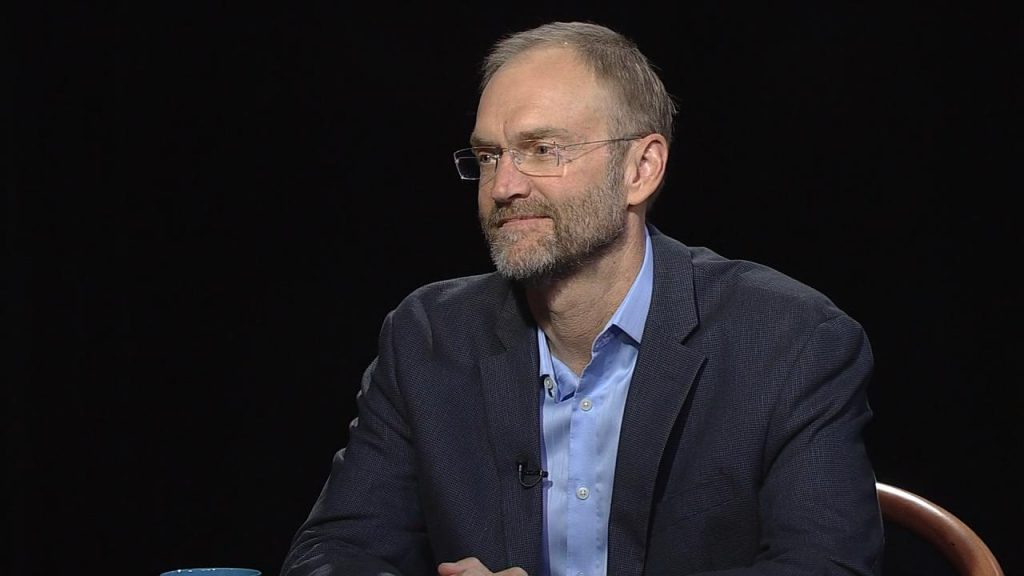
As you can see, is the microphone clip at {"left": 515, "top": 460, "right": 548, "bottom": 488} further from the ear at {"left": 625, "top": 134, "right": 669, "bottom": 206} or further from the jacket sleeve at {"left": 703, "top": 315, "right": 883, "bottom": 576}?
the ear at {"left": 625, "top": 134, "right": 669, "bottom": 206}

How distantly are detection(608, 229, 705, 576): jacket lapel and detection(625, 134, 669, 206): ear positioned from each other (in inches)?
10.2

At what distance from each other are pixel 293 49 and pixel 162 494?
4.25ft

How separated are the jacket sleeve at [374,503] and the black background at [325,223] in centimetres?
135

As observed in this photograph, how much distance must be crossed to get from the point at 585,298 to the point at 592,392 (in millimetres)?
165

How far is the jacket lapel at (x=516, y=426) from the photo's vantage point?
7.20ft

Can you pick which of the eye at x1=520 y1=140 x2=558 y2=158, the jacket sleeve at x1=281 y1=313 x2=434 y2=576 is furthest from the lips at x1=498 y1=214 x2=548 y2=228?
the jacket sleeve at x1=281 y1=313 x2=434 y2=576

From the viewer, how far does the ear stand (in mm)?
2338

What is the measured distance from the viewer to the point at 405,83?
3.69 meters

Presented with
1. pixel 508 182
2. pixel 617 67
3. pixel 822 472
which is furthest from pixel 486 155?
pixel 822 472

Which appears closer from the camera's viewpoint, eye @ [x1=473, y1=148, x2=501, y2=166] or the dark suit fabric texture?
the dark suit fabric texture

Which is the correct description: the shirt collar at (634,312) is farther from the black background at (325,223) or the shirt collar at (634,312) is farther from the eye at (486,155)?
the black background at (325,223)

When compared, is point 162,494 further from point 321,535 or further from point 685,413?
point 685,413

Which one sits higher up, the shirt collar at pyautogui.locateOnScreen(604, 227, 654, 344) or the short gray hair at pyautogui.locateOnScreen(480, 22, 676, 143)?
the short gray hair at pyautogui.locateOnScreen(480, 22, 676, 143)

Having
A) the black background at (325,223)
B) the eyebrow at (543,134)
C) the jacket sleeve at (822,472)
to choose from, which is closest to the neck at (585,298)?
the eyebrow at (543,134)
